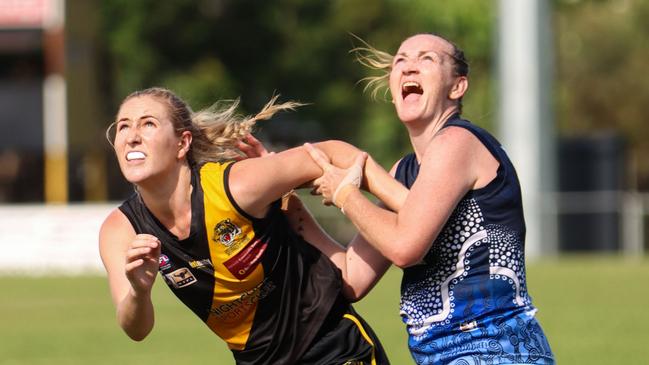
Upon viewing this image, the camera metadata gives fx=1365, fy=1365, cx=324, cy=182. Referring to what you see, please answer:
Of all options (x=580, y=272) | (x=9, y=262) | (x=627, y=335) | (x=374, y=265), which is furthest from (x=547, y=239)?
(x=374, y=265)

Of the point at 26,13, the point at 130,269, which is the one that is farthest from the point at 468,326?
the point at 26,13

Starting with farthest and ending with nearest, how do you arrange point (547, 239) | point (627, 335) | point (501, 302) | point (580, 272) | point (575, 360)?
point (547, 239) → point (580, 272) → point (627, 335) → point (575, 360) → point (501, 302)

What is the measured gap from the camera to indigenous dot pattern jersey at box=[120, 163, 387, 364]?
5293 mm

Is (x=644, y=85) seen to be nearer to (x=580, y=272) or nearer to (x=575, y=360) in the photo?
(x=580, y=272)

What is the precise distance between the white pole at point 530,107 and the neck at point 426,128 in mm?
22480

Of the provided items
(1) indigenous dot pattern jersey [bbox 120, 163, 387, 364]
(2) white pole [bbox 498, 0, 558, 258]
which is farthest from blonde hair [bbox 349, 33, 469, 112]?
(2) white pole [bbox 498, 0, 558, 258]

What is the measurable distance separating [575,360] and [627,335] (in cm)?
197

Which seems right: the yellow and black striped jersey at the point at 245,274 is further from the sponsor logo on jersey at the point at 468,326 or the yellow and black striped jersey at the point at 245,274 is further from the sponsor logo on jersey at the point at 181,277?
the sponsor logo on jersey at the point at 468,326

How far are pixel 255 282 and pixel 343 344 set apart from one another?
44cm

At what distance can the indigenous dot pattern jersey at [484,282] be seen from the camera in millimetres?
4805

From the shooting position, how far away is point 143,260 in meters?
4.89

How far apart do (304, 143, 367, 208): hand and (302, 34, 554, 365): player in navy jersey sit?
14 mm

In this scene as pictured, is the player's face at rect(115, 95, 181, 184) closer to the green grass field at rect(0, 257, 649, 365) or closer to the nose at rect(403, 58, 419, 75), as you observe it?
the nose at rect(403, 58, 419, 75)

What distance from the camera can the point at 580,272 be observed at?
71.6 feet
